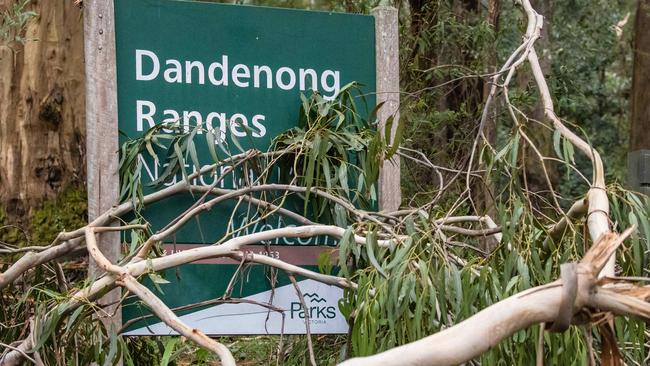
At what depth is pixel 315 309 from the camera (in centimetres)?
480

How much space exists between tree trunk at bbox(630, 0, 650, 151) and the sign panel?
659 cm

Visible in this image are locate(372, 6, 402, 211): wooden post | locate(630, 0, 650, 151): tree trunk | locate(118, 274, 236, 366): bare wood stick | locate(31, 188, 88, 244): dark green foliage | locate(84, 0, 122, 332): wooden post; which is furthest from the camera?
locate(630, 0, 650, 151): tree trunk

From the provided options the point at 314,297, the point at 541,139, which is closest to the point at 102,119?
the point at 314,297

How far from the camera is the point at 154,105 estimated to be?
469 centimetres

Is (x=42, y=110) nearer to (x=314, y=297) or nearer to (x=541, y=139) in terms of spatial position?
(x=314, y=297)

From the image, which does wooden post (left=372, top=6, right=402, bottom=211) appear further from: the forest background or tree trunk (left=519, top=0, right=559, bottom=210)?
tree trunk (left=519, top=0, right=559, bottom=210)

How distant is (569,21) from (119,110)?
11843mm

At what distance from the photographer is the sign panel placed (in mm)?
4645

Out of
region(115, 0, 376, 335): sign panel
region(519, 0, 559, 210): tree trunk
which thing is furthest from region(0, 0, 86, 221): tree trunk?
region(519, 0, 559, 210): tree trunk

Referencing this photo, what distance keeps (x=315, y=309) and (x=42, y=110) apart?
131 inches

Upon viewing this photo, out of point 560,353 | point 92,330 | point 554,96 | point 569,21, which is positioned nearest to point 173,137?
point 92,330

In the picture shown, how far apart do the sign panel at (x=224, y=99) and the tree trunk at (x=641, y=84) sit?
6588mm

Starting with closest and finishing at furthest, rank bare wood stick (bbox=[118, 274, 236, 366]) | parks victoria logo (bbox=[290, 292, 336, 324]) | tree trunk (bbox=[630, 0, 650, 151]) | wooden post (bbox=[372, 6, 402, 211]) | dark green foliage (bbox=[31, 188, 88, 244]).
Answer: bare wood stick (bbox=[118, 274, 236, 366])
parks victoria logo (bbox=[290, 292, 336, 324])
wooden post (bbox=[372, 6, 402, 211])
dark green foliage (bbox=[31, 188, 88, 244])
tree trunk (bbox=[630, 0, 650, 151])

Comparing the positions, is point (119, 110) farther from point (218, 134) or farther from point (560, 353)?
point (560, 353)
